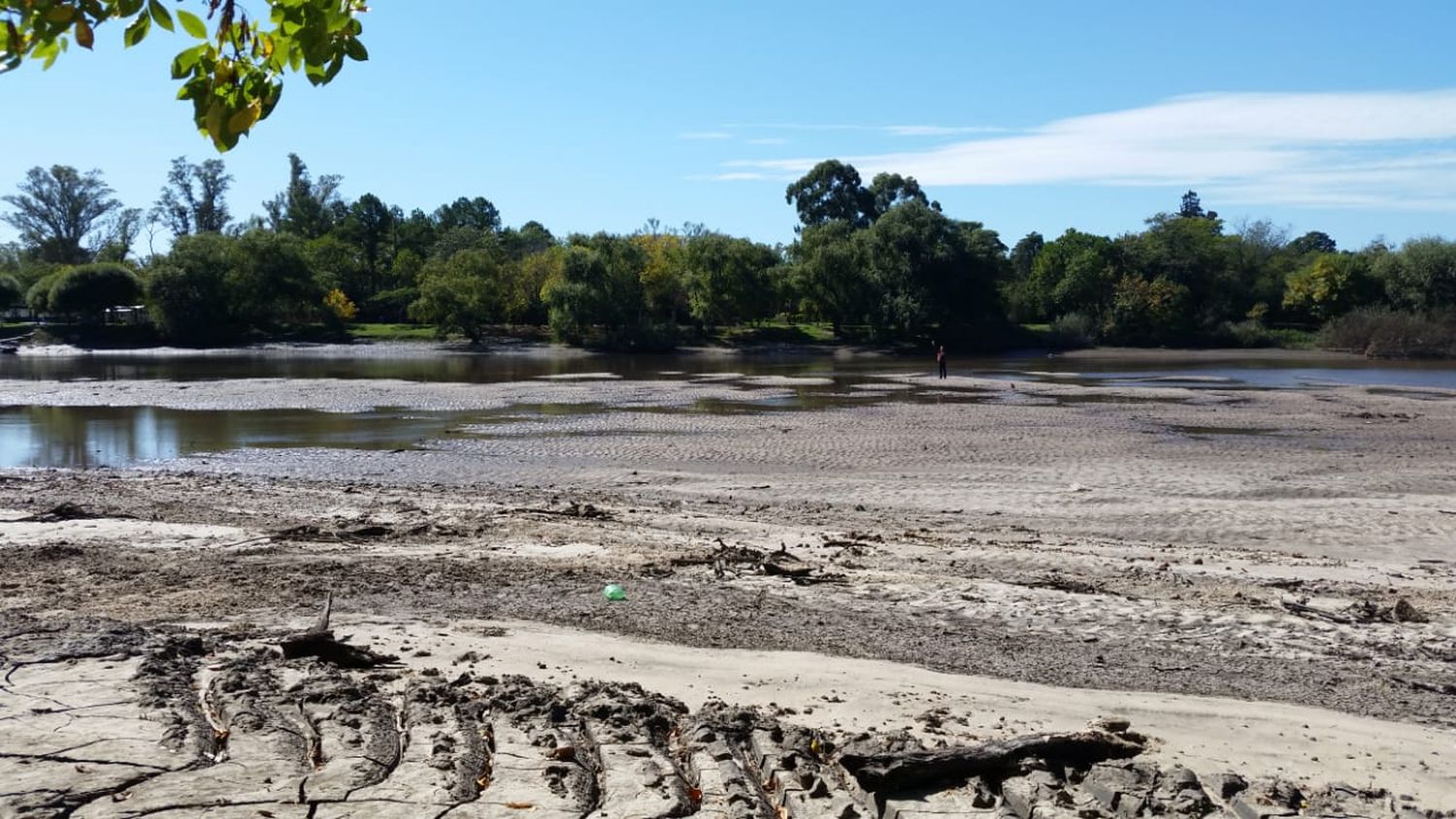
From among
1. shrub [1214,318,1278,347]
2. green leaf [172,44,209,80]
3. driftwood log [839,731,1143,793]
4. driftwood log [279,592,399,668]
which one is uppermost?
green leaf [172,44,209,80]

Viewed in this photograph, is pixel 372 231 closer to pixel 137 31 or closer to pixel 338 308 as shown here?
pixel 338 308

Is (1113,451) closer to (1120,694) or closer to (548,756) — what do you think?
(1120,694)

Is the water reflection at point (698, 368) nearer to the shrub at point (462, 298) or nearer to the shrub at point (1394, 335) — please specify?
the shrub at point (1394, 335)

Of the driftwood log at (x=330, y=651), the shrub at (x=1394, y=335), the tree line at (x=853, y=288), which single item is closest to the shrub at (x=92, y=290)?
the tree line at (x=853, y=288)

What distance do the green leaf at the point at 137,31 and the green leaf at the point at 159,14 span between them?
0.36ft

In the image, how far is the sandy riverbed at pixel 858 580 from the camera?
273 inches

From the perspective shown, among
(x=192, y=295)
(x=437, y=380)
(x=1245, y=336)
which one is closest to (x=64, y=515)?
(x=437, y=380)

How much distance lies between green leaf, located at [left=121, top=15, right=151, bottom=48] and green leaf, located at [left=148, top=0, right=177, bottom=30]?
11 centimetres

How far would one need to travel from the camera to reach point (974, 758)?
18.8ft

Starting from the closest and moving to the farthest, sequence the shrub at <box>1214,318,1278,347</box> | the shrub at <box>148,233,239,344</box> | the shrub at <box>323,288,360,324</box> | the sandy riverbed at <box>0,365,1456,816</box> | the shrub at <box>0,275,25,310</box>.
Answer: the sandy riverbed at <box>0,365,1456,816</box>, the shrub at <box>1214,318,1278,347</box>, the shrub at <box>148,233,239,344</box>, the shrub at <box>0,275,25,310</box>, the shrub at <box>323,288,360,324</box>

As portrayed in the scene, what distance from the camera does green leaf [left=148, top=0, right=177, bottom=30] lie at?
441cm

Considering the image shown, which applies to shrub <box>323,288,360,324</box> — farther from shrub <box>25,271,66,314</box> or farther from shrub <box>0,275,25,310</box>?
shrub <box>0,275,25,310</box>

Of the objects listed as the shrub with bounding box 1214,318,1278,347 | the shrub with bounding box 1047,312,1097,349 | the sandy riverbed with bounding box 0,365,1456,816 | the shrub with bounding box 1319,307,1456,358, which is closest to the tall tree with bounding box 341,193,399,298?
A: the shrub with bounding box 1047,312,1097,349

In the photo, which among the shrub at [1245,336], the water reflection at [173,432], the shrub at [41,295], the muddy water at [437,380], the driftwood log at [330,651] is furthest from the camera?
the shrub at [41,295]
